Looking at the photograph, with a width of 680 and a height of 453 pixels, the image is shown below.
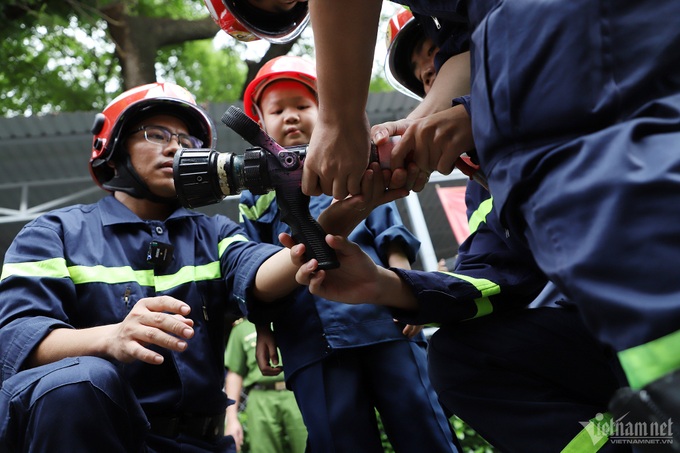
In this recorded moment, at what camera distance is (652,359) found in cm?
94

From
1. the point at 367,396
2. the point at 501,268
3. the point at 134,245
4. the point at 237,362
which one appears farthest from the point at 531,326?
the point at 237,362

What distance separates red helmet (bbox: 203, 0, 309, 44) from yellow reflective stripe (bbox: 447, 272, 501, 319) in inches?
40.2

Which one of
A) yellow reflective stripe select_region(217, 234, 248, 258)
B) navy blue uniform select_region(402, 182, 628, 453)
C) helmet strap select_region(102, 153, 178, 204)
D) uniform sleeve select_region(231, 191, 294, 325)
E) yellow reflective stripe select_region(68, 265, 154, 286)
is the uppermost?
helmet strap select_region(102, 153, 178, 204)

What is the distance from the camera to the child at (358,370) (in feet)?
7.61

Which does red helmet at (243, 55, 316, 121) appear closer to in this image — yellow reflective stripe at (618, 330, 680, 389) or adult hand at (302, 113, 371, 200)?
adult hand at (302, 113, 371, 200)

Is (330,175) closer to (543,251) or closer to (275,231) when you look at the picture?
(543,251)

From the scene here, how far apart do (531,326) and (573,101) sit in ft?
3.61

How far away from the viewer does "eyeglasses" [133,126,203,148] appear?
9.57 ft

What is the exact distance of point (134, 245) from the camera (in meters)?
2.57

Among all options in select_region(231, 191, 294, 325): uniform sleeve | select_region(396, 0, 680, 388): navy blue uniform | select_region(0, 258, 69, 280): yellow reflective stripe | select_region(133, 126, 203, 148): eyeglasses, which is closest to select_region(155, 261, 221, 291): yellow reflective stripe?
select_region(231, 191, 294, 325): uniform sleeve

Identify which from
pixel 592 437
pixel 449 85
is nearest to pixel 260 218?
pixel 449 85

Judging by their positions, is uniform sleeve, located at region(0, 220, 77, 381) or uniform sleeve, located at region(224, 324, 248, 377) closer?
uniform sleeve, located at region(0, 220, 77, 381)

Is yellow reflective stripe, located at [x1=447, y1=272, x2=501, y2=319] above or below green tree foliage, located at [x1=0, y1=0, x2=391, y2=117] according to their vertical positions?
below

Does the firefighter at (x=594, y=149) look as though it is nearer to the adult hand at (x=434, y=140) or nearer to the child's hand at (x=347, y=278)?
the adult hand at (x=434, y=140)
